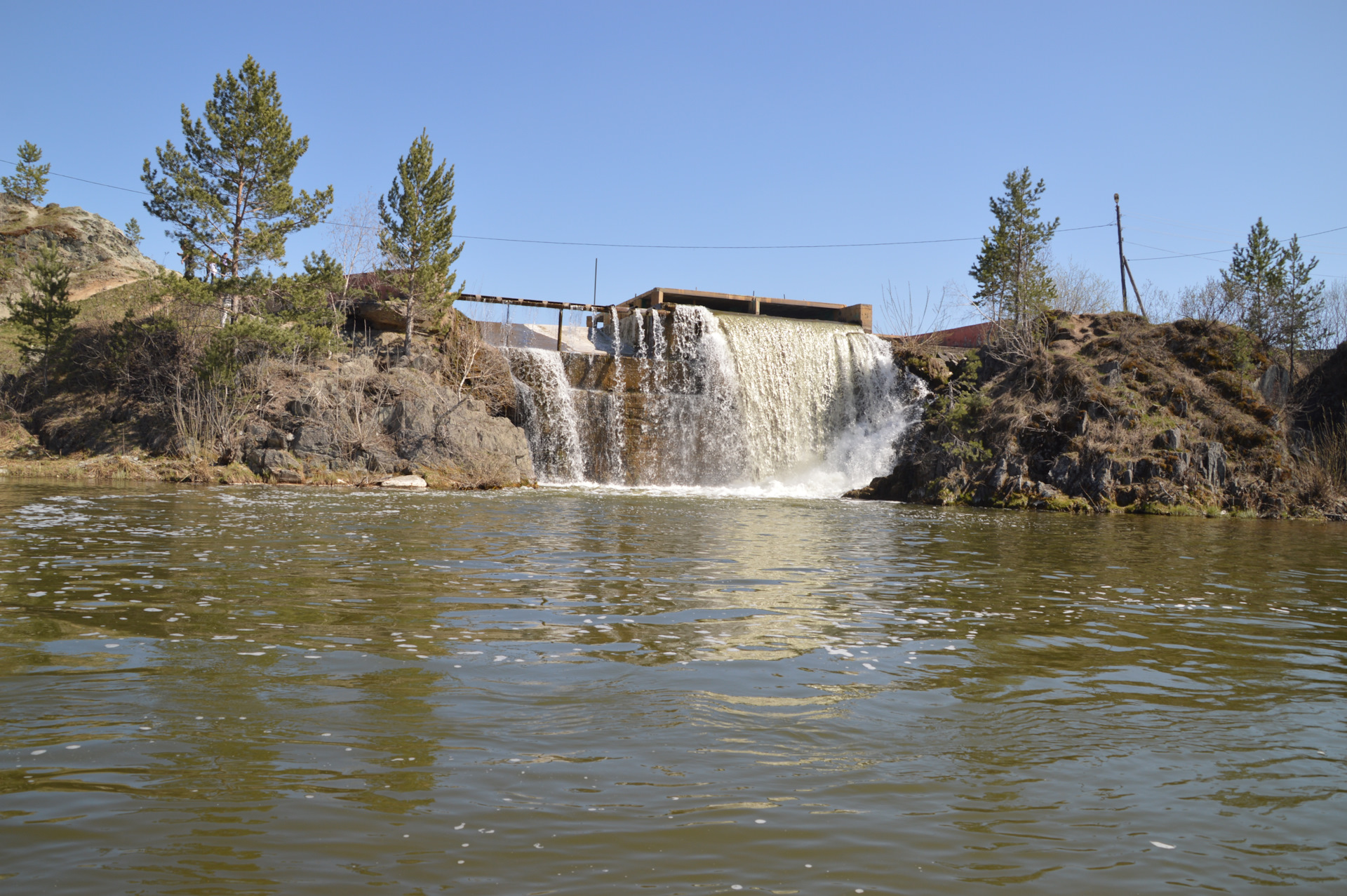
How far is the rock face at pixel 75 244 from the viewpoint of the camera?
5209 centimetres

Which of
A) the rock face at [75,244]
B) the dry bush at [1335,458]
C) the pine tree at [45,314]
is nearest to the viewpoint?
the dry bush at [1335,458]

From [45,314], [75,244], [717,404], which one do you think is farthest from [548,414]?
[75,244]

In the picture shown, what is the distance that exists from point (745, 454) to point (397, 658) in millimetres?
29521

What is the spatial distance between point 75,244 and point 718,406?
1892 inches

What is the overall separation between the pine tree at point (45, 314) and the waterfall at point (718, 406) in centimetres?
1903

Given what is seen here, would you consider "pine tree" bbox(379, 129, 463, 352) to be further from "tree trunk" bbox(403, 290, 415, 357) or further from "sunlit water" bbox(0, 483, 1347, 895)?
"sunlit water" bbox(0, 483, 1347, 895)

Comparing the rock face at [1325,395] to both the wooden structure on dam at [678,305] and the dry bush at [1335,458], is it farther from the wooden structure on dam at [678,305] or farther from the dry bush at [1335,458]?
the wooden structure on dam at [678,305]

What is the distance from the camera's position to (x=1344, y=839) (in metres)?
3.46

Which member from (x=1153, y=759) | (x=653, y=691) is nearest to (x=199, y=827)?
(x=653, y=691)

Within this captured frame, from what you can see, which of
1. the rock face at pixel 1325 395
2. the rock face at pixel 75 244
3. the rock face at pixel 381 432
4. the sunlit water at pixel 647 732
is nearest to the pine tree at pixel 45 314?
the rock face at pixel 381 432

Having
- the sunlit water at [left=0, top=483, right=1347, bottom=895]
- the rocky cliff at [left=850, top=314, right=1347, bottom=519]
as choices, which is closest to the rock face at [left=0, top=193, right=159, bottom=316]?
the rocky cliff at [left=850, top=314, right=1347, bottom=519]

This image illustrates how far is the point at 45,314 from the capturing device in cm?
3456

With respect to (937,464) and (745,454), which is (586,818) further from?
(745,454)

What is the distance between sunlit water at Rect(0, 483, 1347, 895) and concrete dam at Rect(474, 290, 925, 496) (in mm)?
23240
